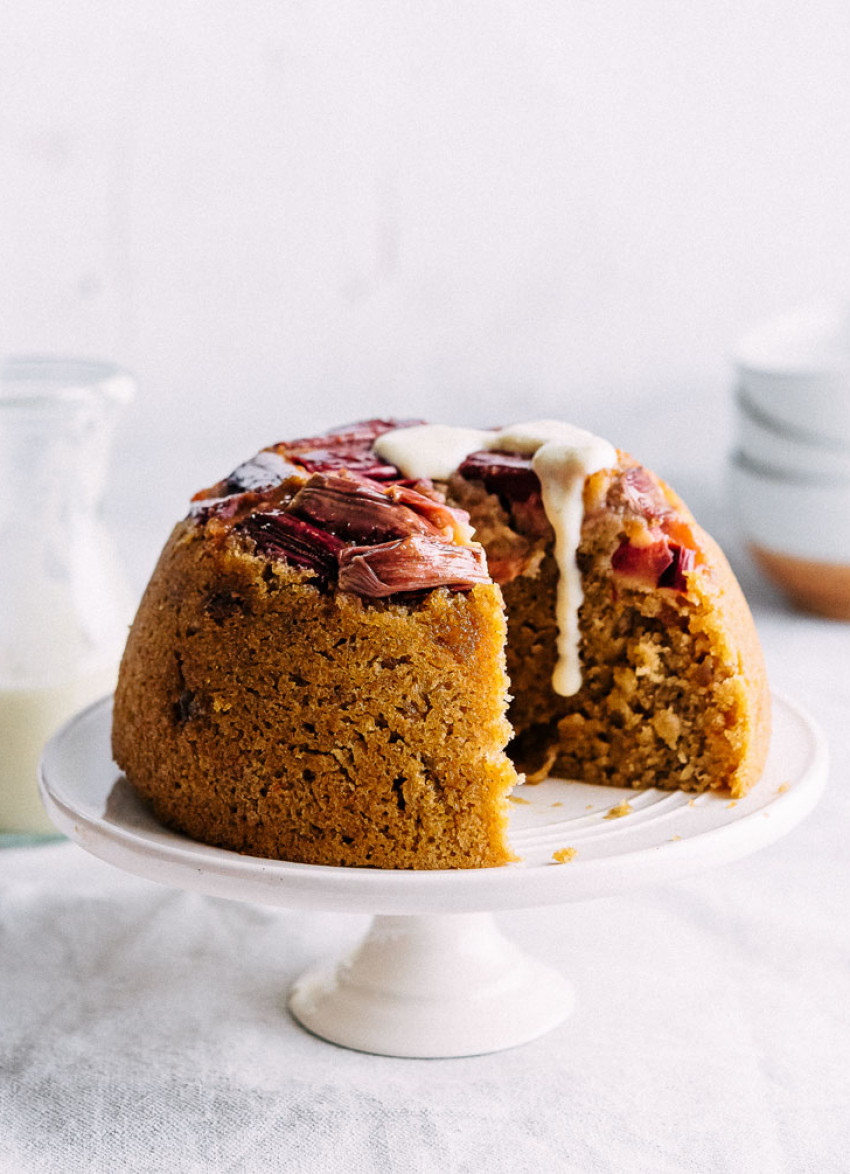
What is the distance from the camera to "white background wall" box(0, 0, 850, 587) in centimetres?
412

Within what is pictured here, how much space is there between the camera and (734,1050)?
2.11 metres

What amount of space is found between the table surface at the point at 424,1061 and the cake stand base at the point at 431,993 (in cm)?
3

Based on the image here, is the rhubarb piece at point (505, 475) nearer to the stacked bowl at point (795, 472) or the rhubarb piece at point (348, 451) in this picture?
the rhubarb piece at point (348, 451)

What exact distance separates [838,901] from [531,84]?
8.76ft

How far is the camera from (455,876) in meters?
1.75

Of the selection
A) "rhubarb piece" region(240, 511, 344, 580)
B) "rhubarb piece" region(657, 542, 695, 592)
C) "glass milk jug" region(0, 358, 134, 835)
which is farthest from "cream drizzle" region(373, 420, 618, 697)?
"glass milk jug" region(0, 358, 134, 835)

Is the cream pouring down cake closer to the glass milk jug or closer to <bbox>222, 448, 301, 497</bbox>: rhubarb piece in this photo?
<bbox>222, 448, 301, 497</bbox>: rhubarb piece

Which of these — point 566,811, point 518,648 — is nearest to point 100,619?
point 518,648

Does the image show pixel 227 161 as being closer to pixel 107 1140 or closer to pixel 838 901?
pixel 838 901

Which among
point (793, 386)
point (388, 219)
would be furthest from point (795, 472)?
point (388, 219)

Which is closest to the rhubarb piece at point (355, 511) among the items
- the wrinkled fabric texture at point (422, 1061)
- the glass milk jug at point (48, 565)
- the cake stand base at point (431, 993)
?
the cake stand base at point (431, 993)

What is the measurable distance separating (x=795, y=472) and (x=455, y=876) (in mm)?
2258

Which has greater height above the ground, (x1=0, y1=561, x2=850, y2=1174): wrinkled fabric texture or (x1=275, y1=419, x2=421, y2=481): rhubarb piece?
(x1=275, y1=419, x2=421, y2=481): rhubarb piece

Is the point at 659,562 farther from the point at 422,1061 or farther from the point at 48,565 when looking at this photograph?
the point at 48,565
